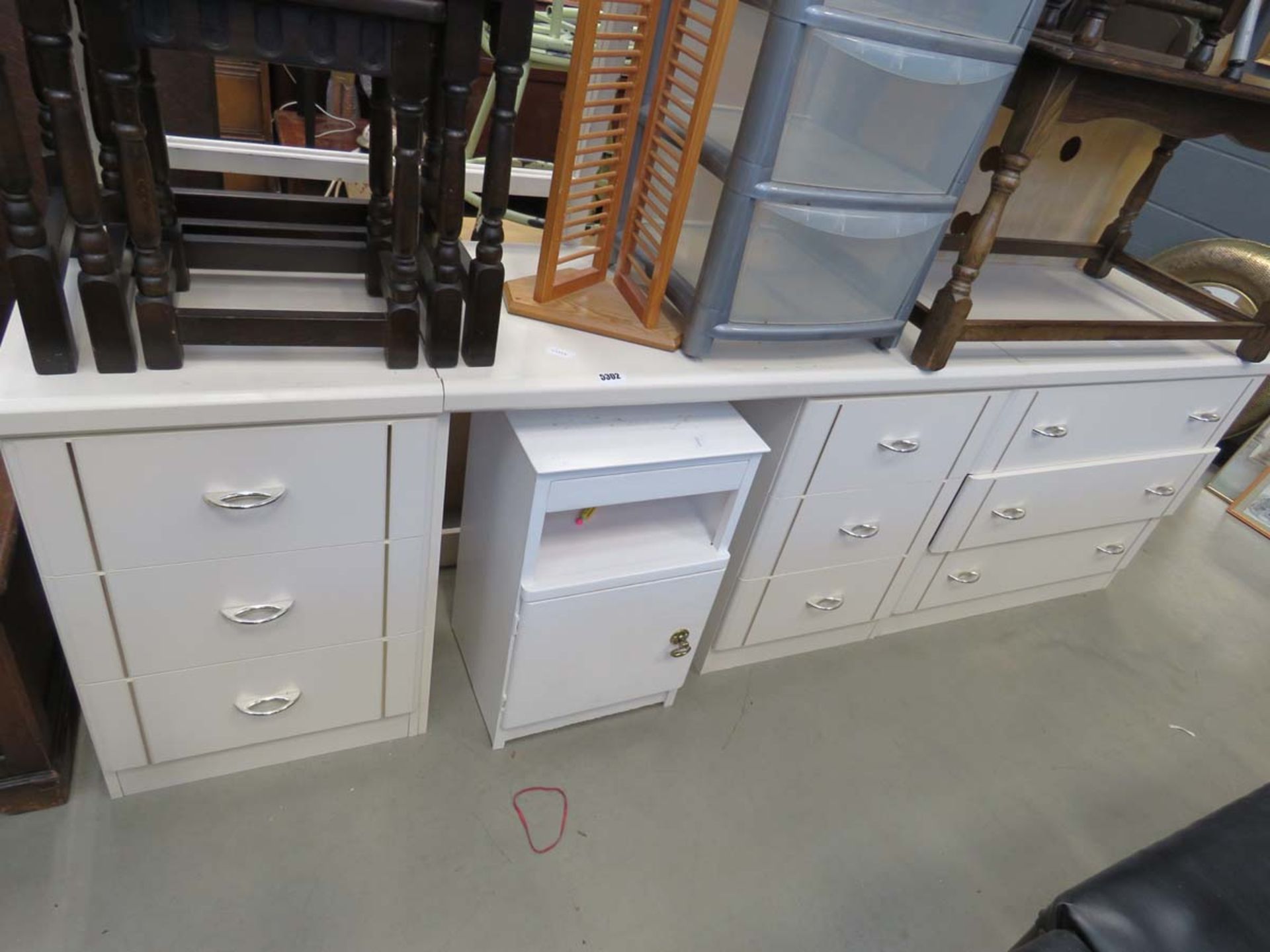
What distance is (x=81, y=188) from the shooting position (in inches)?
35.3

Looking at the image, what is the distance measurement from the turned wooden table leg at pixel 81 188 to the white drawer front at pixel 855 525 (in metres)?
1.13

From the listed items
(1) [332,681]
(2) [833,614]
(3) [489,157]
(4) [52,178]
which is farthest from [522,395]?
(2) [833,614]

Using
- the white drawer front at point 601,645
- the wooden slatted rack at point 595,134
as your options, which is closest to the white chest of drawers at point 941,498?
the white drawer front at point 601,645

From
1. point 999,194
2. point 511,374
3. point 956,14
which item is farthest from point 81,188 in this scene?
point 999,194

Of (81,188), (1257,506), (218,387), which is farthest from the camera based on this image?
(1257,506)

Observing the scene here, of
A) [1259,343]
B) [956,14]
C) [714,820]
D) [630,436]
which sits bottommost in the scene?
[714,820]

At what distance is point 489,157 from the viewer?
42.3 inches

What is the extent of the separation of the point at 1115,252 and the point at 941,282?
1.97 feet

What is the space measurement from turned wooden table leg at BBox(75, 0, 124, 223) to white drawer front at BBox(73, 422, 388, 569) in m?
0.35

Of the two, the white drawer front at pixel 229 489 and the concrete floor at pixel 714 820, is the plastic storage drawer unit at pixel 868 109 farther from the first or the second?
the concrete floor at pixel 714 820

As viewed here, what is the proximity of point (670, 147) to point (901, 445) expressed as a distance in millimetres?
699

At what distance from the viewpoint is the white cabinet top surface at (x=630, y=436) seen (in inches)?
48.3

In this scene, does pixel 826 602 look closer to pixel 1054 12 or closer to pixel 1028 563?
pixel 1028 563

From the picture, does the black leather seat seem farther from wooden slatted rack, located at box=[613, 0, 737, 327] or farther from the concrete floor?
wooden slatted rack, located at box=[613, 0, 737, 327]
